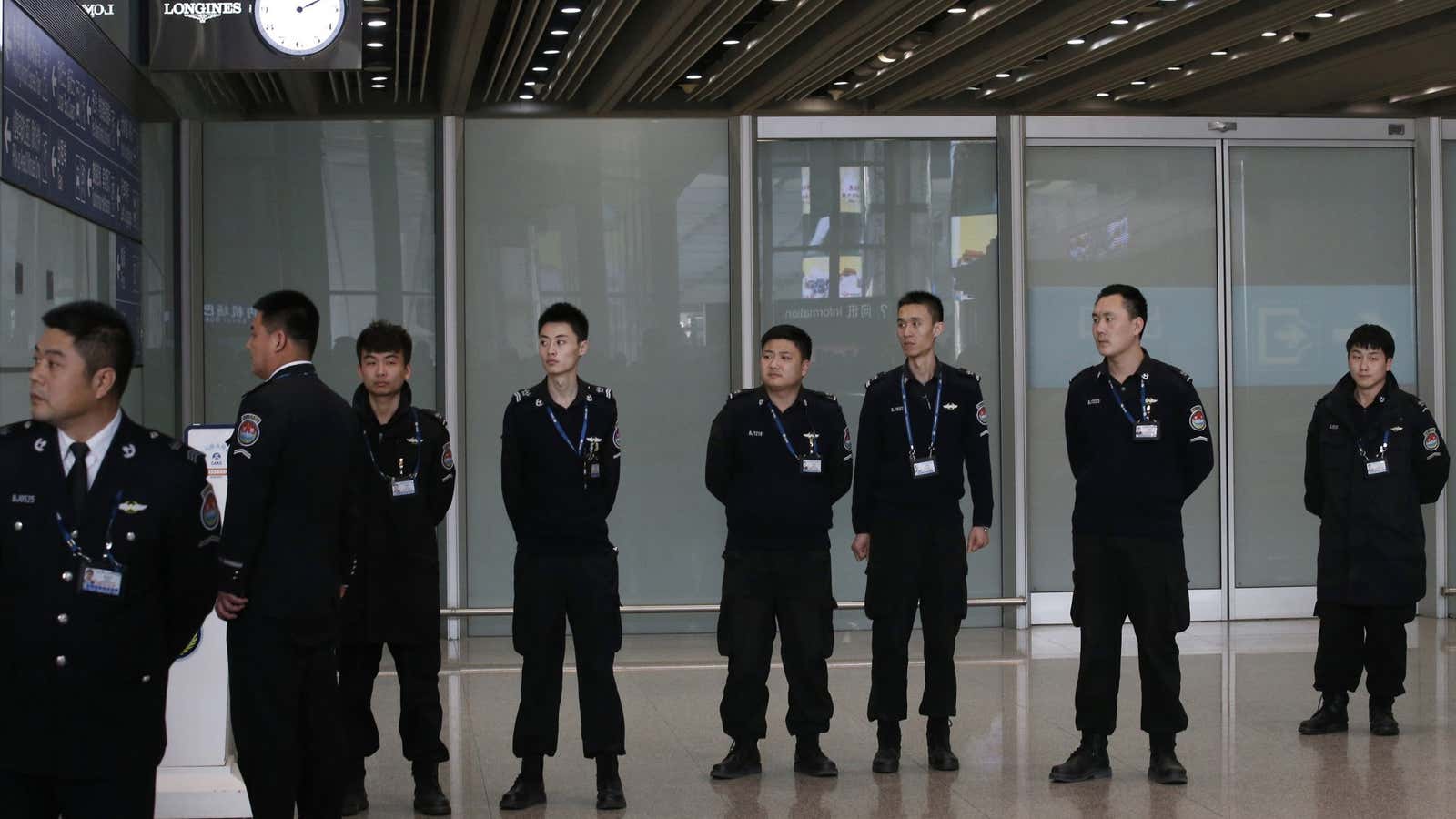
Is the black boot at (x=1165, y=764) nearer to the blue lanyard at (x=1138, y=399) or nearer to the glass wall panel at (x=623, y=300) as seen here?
the blue lanyard at (x=1138, y=399)

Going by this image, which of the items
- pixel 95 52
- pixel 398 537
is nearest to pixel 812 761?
pixel 398 537

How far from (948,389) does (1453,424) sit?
220 inches

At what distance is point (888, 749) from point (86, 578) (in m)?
3.55

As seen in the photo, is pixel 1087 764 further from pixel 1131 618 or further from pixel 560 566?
pixel 560 566

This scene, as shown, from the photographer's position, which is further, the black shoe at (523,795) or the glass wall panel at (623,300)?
the glass wall panel at (623,300)

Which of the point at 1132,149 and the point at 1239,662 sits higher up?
the point at 1132,149

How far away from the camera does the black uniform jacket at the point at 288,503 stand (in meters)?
4.10

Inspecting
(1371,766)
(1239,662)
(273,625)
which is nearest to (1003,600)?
(1239,662)

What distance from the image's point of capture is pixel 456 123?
9484mm

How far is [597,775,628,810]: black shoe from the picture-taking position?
5387 mm

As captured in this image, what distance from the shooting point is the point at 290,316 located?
14.1ft

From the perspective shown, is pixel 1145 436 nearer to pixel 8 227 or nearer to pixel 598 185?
pixel 8 227

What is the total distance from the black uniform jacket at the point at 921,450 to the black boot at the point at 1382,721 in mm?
1958

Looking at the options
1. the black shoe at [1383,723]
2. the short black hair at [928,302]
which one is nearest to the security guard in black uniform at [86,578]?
the short black hair at [928,302]
